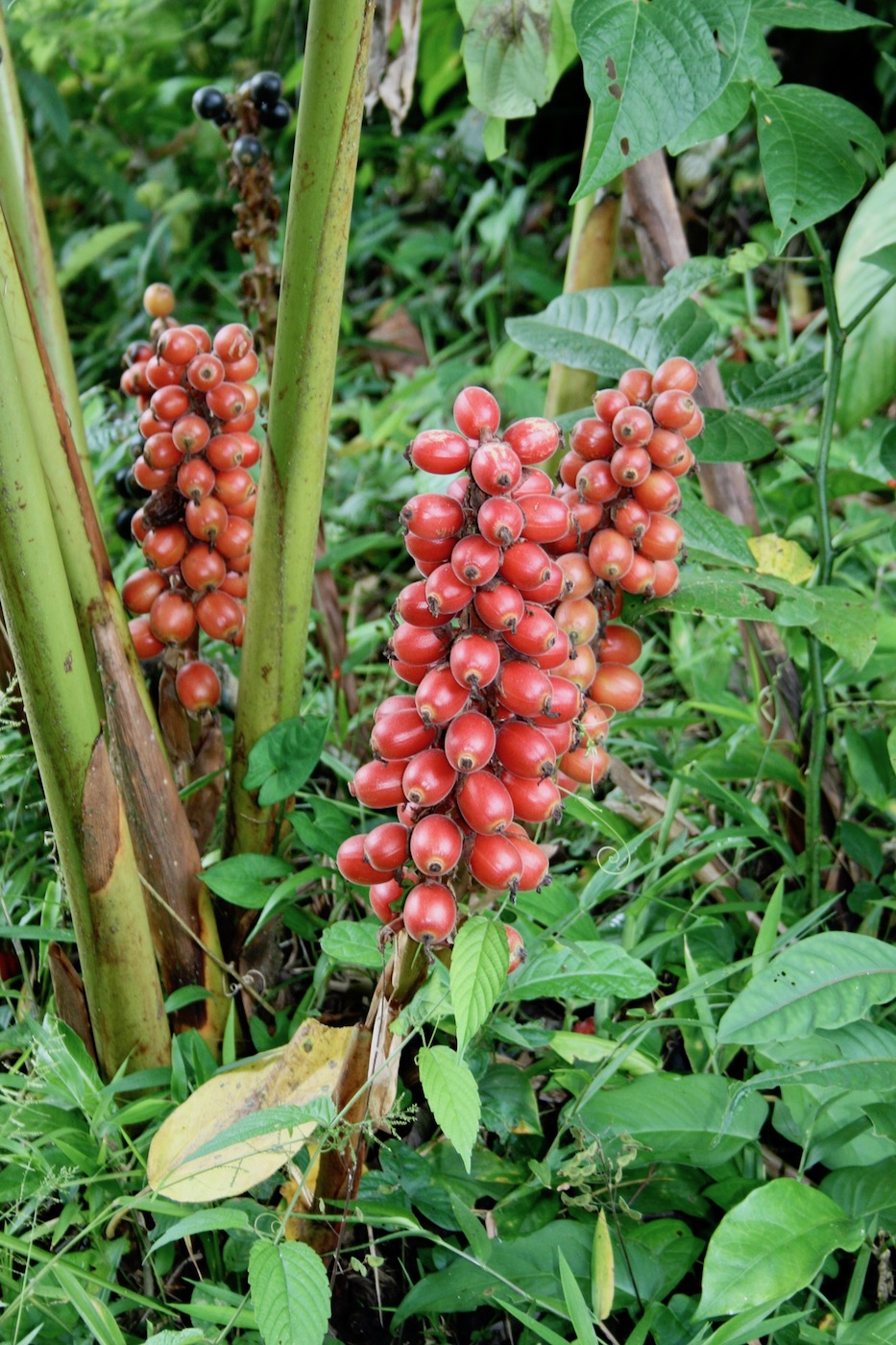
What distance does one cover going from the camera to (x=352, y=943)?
1183mm

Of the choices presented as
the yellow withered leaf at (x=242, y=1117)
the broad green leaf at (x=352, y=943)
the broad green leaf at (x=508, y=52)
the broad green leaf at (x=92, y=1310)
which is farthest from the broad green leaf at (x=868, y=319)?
the broad green leaf at (x=92, y=1310)

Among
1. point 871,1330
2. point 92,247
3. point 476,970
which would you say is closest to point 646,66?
point 476,970

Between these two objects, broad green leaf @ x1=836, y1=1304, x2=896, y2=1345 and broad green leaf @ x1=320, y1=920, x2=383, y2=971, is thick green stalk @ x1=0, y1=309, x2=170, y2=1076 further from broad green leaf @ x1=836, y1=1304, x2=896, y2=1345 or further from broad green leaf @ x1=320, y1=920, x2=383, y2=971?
broad green leaf @ x1=836, y1=1304, x2=896, y2=1345

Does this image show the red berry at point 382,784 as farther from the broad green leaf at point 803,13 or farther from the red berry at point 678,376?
the broad green leaf at point 803,13

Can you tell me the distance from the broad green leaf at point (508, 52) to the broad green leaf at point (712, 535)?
0.55 m

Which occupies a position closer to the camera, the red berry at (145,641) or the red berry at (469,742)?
the red berry at (469,742)

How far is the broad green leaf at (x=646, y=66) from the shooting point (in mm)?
965

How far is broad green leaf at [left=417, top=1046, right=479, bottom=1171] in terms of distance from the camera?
0.96 m

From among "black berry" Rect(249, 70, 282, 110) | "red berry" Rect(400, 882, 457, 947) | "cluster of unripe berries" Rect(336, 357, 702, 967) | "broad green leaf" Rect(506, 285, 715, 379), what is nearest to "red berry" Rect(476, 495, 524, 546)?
"cluster of unripe berries" Rect(336, 357, 702, 967)

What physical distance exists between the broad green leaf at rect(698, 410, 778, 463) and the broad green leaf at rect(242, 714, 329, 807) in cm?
61

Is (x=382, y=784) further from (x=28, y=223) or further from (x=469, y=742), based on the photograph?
(x=28, y=223)

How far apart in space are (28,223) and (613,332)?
2.51 ft

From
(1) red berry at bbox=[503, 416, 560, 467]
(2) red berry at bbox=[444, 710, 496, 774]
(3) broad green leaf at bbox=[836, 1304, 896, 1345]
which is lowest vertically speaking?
(3) broad green leaf at bbox=[836, 1304, 896, 1345]

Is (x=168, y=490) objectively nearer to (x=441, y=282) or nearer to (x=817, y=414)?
(x=817, y=414)
